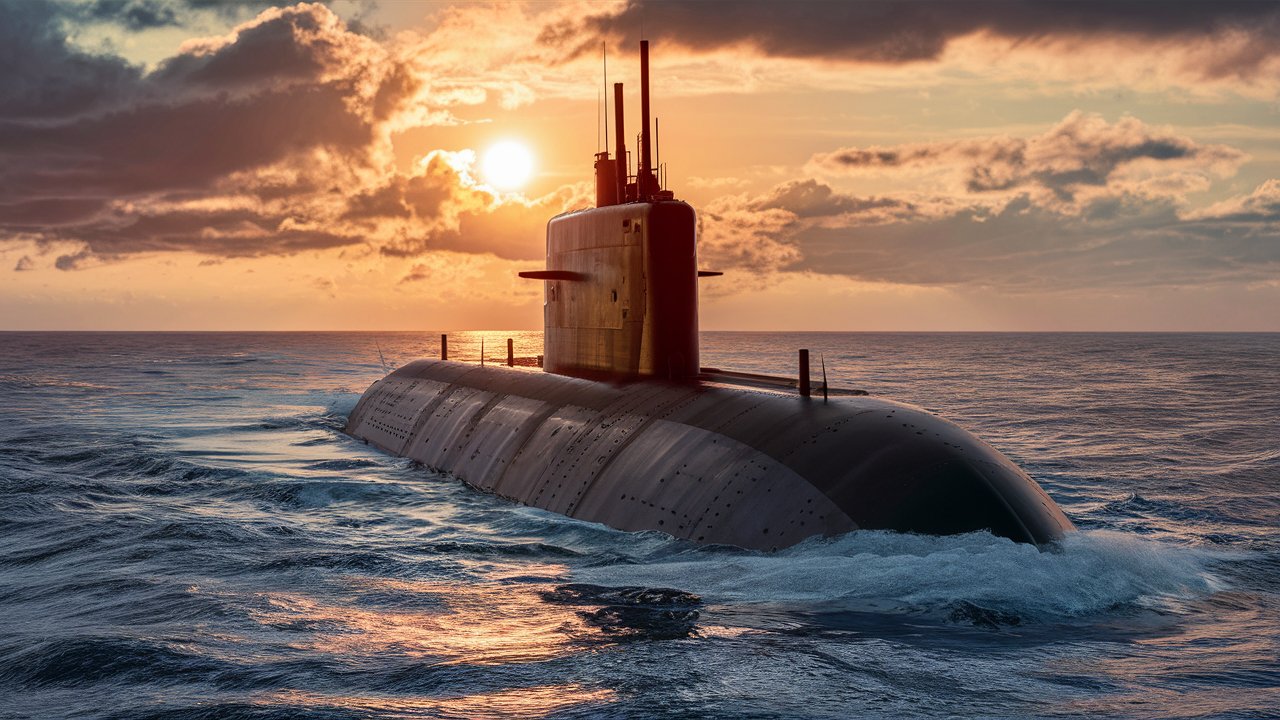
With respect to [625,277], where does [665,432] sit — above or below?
below

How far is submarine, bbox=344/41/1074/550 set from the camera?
11273mm

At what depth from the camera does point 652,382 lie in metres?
17.3

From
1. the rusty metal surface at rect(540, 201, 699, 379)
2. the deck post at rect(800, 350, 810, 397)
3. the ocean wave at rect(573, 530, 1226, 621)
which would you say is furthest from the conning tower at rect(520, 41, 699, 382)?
the ocean wave at rect(573, 530, 1226, 621)

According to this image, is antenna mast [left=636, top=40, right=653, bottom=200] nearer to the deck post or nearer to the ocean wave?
the deck post

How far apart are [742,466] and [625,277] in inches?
228

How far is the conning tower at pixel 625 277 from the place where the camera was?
17188mm

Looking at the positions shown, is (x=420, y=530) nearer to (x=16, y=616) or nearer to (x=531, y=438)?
(x=531, y=438)

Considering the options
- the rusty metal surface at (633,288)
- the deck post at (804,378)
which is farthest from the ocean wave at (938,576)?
the rusty metal surface at (633,288)

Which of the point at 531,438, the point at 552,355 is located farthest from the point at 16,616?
the point at 552,355

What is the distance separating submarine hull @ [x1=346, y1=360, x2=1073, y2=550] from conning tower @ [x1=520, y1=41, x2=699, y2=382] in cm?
61

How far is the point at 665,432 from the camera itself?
585 inches

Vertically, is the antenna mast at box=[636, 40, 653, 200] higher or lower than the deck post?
higher

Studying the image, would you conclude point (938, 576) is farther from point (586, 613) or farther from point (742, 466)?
point (586, 613)

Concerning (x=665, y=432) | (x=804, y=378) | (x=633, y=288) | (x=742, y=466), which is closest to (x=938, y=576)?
(x=742, y=466)
